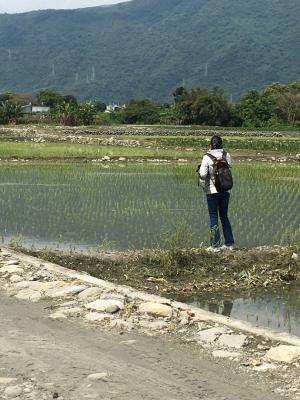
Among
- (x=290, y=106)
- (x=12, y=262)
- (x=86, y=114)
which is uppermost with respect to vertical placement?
(x=290, y=106)

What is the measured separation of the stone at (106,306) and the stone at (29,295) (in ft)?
1.94

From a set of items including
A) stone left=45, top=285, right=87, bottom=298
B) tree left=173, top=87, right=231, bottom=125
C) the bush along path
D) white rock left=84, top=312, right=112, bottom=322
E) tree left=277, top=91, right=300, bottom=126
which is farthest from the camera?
tree left=277, top=91, right=300, bottom=126

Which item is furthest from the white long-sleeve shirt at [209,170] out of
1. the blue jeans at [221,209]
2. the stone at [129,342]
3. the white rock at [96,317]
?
the stone at [129,342]

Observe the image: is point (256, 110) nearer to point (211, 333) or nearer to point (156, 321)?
point (156, 321)

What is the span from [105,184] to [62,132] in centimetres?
2610

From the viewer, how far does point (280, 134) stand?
158 ft

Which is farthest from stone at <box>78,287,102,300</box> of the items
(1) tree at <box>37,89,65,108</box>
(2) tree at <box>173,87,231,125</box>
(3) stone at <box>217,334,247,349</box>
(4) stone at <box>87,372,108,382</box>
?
(1) tree at <box>37,89,65,108</box>

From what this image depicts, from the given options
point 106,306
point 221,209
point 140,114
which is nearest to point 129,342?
point 106,306

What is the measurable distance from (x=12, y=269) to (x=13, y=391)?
3.32m

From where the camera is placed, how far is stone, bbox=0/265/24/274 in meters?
6.77

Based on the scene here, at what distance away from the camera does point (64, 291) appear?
591cm

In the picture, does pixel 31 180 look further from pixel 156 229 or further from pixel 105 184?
pixel 156 229

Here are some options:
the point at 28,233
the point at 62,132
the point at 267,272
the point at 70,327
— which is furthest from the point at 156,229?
the point at 62,132

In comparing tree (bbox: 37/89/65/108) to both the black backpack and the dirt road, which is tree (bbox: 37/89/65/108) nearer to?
the black backpack
